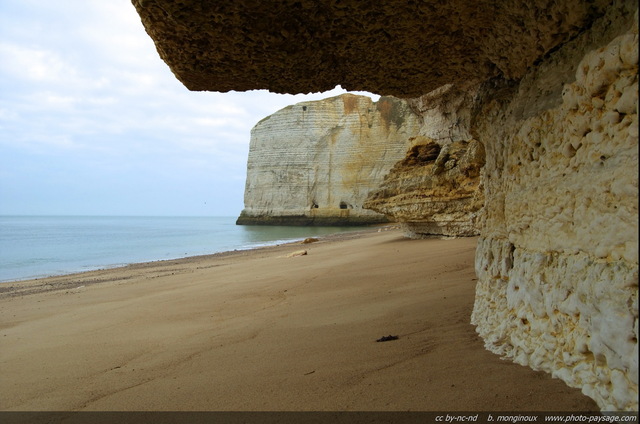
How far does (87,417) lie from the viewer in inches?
82.9

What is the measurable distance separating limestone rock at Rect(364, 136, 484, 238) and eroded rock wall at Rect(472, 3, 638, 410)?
619cm

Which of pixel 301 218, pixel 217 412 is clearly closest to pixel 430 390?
pixel 217 412

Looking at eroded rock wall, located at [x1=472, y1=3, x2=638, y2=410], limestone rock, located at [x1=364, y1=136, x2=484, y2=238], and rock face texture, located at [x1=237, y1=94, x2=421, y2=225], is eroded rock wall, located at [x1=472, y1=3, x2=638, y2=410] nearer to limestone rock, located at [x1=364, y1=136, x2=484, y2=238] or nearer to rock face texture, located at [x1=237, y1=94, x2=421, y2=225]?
limestone rock, located at [x1=364, y1=136, x2=484, y2=238]

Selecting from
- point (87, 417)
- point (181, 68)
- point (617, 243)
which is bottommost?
point (87, 417)

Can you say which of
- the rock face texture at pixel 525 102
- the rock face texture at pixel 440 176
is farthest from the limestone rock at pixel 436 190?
the rock face texture at pixel 525 102

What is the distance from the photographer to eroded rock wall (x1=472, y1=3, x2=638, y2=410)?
1469 millimetres

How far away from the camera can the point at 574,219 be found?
1799 mm

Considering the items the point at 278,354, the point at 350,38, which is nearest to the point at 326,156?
the point at 278,354

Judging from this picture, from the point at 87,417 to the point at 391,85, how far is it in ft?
8.94

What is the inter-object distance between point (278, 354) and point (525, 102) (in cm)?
216

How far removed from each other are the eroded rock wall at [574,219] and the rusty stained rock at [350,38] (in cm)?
19

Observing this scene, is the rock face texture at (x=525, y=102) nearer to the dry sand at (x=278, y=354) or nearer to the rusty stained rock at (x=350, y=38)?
the rusty stained rock at (x=350, y=38)

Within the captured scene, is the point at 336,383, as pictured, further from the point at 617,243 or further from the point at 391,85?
the point at 391,85

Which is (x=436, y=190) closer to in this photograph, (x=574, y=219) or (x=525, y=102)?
(x=525, y=102)
